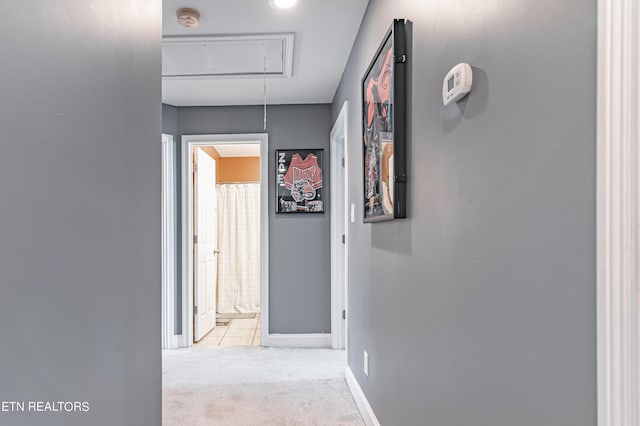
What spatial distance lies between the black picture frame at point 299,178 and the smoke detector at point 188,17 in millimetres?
1782

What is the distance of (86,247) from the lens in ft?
2.87

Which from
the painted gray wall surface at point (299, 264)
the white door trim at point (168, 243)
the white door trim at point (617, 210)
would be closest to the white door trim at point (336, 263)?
the painted gray wall surface at point (299, 264)

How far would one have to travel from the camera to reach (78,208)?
84cm

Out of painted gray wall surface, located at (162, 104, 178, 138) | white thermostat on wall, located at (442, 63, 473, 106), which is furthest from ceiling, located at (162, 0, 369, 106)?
white thermostat on wall, located at (442, 63, 473, 106)

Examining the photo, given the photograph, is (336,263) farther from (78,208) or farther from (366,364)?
(78,208)

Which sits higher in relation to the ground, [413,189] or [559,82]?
[559,82]

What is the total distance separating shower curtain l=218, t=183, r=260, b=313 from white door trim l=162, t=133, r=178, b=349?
1.86 m

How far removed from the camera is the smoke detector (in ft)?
7.59

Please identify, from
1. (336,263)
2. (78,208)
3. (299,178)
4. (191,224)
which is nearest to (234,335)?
(191,224)

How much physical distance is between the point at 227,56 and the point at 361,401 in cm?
246

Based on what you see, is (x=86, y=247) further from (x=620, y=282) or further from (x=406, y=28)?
(x=406, y=28)

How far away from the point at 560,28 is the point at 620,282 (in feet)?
1.47

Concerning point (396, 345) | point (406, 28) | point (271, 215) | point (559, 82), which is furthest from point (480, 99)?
point (271, 215)

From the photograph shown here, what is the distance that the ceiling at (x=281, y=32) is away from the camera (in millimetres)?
2336
